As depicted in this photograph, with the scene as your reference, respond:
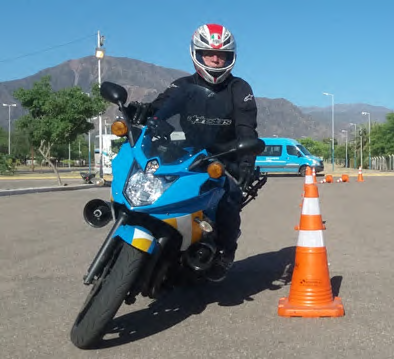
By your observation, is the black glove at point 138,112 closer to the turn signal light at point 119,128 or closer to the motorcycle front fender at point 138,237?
the turn signal light at point 119,128

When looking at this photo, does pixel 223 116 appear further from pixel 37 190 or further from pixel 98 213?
pixel 37 190

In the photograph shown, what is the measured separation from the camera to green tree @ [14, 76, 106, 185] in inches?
1087

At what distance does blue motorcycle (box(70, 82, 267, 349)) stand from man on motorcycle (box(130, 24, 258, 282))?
0.34 m

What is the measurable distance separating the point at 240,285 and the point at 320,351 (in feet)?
5.92

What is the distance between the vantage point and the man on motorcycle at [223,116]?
14.0ft

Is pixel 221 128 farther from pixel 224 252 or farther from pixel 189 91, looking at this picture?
pixel 224 252

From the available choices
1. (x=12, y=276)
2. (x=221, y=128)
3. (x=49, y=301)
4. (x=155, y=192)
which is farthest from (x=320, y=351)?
(x=12, y=276)

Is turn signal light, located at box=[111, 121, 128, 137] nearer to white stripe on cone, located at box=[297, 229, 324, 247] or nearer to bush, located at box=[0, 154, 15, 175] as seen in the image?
white stripe on cone, located at box=[297, 229, 324, 247]

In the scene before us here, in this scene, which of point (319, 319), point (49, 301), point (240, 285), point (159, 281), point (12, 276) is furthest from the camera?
point (12, 276)

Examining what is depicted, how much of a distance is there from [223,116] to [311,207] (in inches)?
38.9

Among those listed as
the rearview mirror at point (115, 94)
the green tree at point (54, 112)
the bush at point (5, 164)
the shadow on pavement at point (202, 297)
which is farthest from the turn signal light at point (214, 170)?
the bush at point (5, 164)

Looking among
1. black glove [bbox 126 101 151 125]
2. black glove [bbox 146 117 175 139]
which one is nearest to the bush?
black glove [bbox 126 101 151 125]

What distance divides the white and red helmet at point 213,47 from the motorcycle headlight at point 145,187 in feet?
3.87

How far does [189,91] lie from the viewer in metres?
4.40
